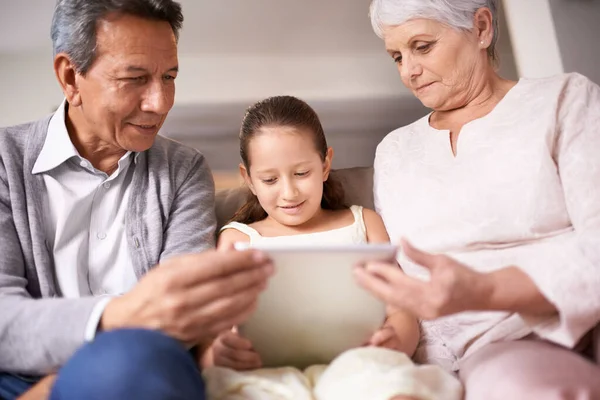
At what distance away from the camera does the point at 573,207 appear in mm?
982

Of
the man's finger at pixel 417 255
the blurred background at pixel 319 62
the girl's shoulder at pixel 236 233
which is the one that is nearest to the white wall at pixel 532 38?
the blurred background at pixel 319 62

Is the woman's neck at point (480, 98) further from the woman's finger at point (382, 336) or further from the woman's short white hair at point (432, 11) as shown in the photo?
the woman's finger at point (382, 336)

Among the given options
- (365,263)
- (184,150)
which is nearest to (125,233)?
(184,150)

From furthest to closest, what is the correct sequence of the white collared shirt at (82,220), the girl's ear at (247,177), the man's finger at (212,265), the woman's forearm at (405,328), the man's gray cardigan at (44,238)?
the girl's ear at (247,177), the white collared shirt at (82,220), the woman's forearm at (405,328), the man's gray cardigan at (44,238), the man's finger at (212,265)

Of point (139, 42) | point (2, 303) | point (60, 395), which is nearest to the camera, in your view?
point (60, 395)

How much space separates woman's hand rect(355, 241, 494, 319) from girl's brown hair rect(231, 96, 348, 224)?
61 centimetres

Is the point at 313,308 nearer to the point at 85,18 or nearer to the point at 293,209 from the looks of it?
the point at 293,209

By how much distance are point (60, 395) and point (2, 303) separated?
1.14 ft

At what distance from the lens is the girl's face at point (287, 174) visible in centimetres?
128

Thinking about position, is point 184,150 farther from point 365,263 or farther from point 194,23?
point 365,263

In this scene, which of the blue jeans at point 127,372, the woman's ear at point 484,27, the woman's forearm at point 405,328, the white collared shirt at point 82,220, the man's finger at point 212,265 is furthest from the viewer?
the woman's ear at point 484,27

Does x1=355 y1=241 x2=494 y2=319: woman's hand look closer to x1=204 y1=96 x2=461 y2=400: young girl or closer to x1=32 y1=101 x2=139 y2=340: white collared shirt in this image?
x1=204 y1=96 x2=461 y2=400: young girl

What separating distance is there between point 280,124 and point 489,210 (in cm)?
53

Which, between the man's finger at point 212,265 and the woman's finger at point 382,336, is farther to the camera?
the woman's finger at point 382,336
